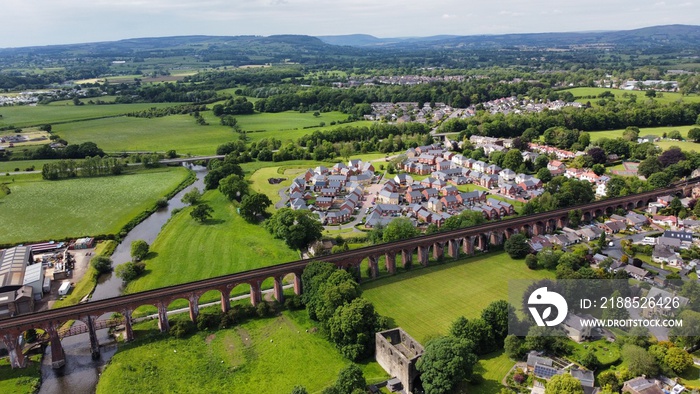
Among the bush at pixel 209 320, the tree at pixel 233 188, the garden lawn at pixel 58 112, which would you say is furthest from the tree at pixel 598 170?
the garden lawn at pixel 58 112

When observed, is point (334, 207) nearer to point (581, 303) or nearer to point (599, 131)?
point (581, 303)

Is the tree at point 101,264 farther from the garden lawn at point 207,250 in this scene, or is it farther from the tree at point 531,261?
the tree at point 531,261

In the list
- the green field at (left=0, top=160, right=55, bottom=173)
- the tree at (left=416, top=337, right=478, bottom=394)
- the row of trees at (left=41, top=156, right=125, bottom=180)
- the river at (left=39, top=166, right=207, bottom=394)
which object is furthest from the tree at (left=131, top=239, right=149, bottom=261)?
the green field at (left=0, top=160, right=55, bottom=173)

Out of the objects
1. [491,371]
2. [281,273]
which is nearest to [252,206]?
[281,273]

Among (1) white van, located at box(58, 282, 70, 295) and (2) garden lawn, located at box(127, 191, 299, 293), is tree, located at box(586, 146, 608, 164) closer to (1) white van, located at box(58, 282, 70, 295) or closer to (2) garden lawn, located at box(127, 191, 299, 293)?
(2) garden lawn, located at box(127, 191, 299, 293)

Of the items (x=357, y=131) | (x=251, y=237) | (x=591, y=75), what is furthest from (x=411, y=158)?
(x=591, y=75)
